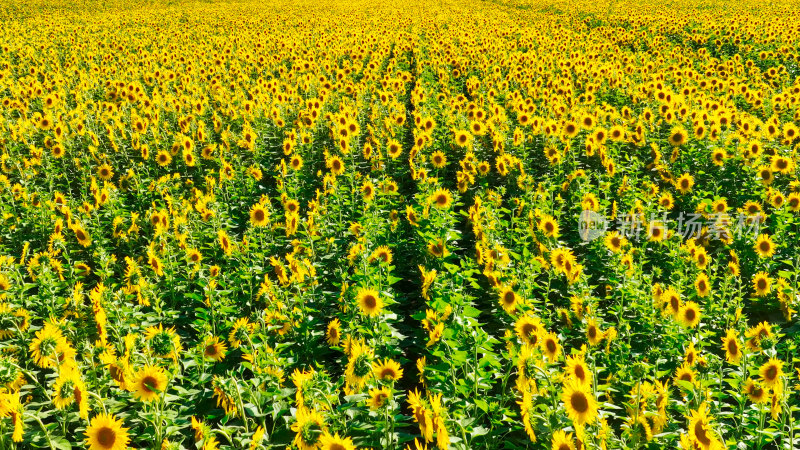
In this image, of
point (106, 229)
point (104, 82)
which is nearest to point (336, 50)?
point (104, 82)

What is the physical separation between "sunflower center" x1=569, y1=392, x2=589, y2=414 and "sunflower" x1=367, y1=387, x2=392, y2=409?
1.01 m

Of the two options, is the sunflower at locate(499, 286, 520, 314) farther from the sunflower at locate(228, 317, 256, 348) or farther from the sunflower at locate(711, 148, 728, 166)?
the sunflower at locate(711, 148, 728, 166)

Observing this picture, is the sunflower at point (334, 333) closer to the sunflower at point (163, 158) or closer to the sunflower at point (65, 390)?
the sunflower at point (65, 390)

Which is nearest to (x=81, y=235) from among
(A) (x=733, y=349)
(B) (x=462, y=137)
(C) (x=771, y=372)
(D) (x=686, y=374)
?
(B) (x=462, y=137)

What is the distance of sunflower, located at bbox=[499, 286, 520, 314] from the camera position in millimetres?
3986

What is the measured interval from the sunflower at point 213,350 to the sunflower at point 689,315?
11.1 ft

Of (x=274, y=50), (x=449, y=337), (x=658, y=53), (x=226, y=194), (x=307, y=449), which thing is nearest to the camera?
(x=307, y=449)

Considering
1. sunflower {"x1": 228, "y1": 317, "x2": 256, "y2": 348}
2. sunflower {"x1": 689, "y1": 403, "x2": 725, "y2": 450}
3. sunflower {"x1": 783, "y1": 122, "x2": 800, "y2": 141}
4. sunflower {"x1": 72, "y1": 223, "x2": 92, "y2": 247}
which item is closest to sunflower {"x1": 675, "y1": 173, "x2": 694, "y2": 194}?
sunflower {"x1": 783, "y1": 122, "x2": 800, "y2": 141}

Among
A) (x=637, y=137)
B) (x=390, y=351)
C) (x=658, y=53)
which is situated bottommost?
(x=390, y=351)

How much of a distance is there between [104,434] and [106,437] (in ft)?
0.07

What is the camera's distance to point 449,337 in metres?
3.73

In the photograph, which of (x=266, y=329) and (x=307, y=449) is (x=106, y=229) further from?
(x=307, y=449)

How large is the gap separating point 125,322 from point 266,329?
1.01m

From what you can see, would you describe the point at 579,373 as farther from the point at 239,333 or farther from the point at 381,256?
the point at 239,333
